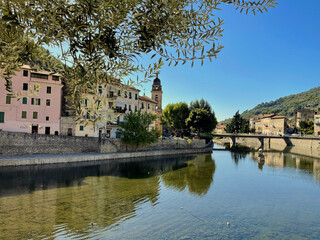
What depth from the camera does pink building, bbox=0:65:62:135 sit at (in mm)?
33625

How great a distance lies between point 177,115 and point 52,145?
3831cm

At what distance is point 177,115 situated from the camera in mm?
65000

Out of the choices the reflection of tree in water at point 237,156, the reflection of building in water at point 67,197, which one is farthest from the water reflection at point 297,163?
the reflection of building in water at point 67,197

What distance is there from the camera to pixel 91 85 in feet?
12.6

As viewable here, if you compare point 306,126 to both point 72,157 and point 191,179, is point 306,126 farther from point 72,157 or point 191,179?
point 72,157

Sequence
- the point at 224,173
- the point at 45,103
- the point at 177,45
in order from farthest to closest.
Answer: the point at 45,103
the point at 224,173
the point at 177,45

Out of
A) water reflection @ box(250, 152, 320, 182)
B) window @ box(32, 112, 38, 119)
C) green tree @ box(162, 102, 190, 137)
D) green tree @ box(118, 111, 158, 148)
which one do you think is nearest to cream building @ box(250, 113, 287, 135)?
green tree @ box(162, 102, 190, 137)

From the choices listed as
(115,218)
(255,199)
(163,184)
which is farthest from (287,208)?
(115,218)

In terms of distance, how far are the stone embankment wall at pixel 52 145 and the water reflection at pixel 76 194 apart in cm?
525

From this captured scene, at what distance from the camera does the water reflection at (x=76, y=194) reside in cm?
1254

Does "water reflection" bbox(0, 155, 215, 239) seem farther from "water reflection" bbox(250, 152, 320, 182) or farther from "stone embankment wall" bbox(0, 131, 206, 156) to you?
"water reflection" bbox(250, 152, 320, 182)

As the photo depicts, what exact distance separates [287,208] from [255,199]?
266 centimetres

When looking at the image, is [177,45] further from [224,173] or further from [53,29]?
[224,173]

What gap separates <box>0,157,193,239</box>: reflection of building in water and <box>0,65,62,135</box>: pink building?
421 inches
